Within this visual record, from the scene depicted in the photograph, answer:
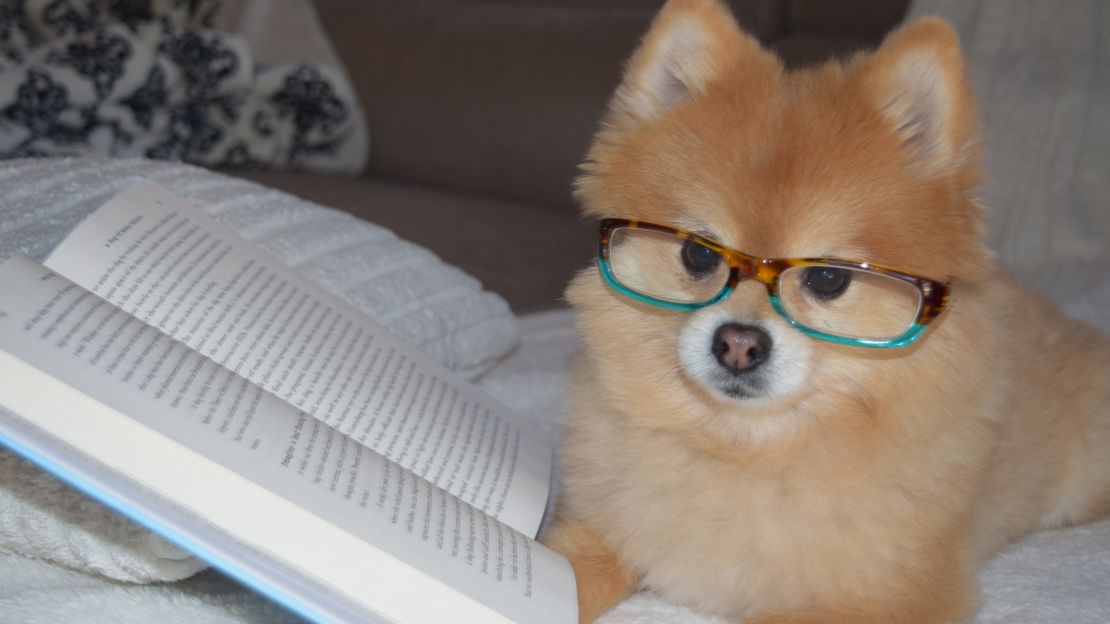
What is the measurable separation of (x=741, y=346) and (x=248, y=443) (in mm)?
629

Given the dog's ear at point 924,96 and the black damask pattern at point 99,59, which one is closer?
the dog's ear at point 924,96

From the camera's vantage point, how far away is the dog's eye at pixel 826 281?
137 cm

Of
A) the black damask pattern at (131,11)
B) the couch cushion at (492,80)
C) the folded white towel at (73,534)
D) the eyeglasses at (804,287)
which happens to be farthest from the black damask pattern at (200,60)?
the eyeglasses at (804,287)

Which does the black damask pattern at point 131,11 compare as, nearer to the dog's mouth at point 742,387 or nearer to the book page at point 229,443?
the book page at point 229,443

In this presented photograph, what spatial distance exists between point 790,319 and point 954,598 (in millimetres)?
456

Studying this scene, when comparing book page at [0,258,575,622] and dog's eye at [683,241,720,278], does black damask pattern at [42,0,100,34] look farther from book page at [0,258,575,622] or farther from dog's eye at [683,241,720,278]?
dog's eye at [683,241,720,278]

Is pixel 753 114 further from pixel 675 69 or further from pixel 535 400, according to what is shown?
pixel 535 400

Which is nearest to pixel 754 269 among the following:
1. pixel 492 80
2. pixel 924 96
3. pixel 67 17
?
pixel 924 96

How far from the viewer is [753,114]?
54.5 inches

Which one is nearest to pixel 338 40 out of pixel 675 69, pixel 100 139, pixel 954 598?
pixel 100 139

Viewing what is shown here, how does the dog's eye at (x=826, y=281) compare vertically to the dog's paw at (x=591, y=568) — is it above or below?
above

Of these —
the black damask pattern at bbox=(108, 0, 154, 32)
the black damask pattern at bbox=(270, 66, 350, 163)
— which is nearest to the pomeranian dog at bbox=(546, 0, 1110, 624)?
the black damask pattern at bbox=(270, 66, 350, 163)

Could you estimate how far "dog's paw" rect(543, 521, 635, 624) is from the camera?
1413mm

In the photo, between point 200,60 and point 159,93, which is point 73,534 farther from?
point 200,60
